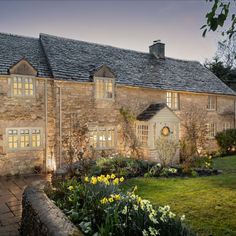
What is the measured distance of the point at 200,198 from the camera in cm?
688

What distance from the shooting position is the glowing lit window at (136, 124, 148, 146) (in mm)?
16445

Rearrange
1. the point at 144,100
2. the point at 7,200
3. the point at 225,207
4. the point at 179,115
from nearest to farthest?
the point at 225,207 < the point at 7,200 < the point at 144,100 < the point at 179,115

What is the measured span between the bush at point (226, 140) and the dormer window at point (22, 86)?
49.3 feet

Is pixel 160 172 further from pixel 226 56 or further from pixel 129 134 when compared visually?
pixel 226 56

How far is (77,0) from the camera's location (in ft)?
45.7

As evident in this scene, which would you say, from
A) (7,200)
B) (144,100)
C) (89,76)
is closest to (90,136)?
(89,76)

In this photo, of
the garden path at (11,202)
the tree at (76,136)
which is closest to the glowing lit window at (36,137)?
the tree at (76,136)

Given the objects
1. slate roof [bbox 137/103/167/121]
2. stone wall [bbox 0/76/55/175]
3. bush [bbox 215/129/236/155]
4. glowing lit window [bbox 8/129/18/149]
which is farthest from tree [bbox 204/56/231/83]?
glowing lit window [bbox 8/129/18/149]

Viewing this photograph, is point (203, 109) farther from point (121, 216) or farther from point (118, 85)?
point (121, 216)

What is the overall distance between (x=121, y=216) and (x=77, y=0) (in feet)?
42.9

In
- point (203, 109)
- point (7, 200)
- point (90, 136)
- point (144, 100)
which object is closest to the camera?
point (7, 200)

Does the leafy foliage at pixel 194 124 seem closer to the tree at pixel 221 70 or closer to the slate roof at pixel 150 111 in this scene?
the slate roof at pixel 150 111

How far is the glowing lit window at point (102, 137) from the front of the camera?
15176 mm

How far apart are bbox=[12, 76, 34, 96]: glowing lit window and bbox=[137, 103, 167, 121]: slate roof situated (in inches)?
286
